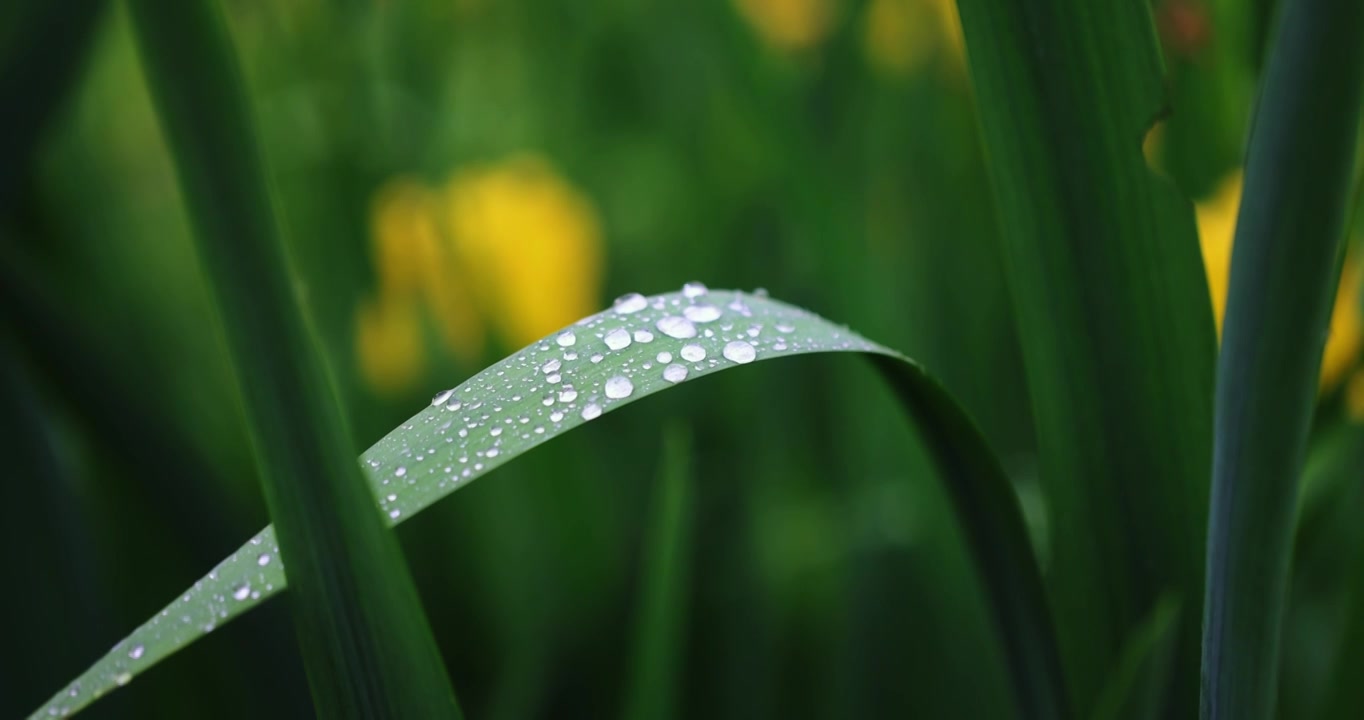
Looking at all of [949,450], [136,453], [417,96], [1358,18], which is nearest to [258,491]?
[136,453]

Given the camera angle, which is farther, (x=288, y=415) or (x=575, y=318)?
(x=575, y=318)

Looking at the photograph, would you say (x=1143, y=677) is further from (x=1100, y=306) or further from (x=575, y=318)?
(x=575, y=318)

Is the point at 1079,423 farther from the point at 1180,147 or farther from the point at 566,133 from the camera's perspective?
the point at 566,133

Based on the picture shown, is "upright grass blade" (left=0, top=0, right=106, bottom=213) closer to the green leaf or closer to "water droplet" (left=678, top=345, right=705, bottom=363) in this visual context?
"water droplet" (left=678, top=345, right=705, bottom=363)

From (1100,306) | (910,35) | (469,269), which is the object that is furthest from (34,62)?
(910,35)

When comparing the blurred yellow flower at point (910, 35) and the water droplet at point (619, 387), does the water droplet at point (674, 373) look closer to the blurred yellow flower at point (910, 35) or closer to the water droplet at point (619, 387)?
the water droplet at point (619, 387)

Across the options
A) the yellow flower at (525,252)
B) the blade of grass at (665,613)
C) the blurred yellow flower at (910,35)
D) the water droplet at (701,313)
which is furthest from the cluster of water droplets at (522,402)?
the blurred yellow flower at (910,35)
